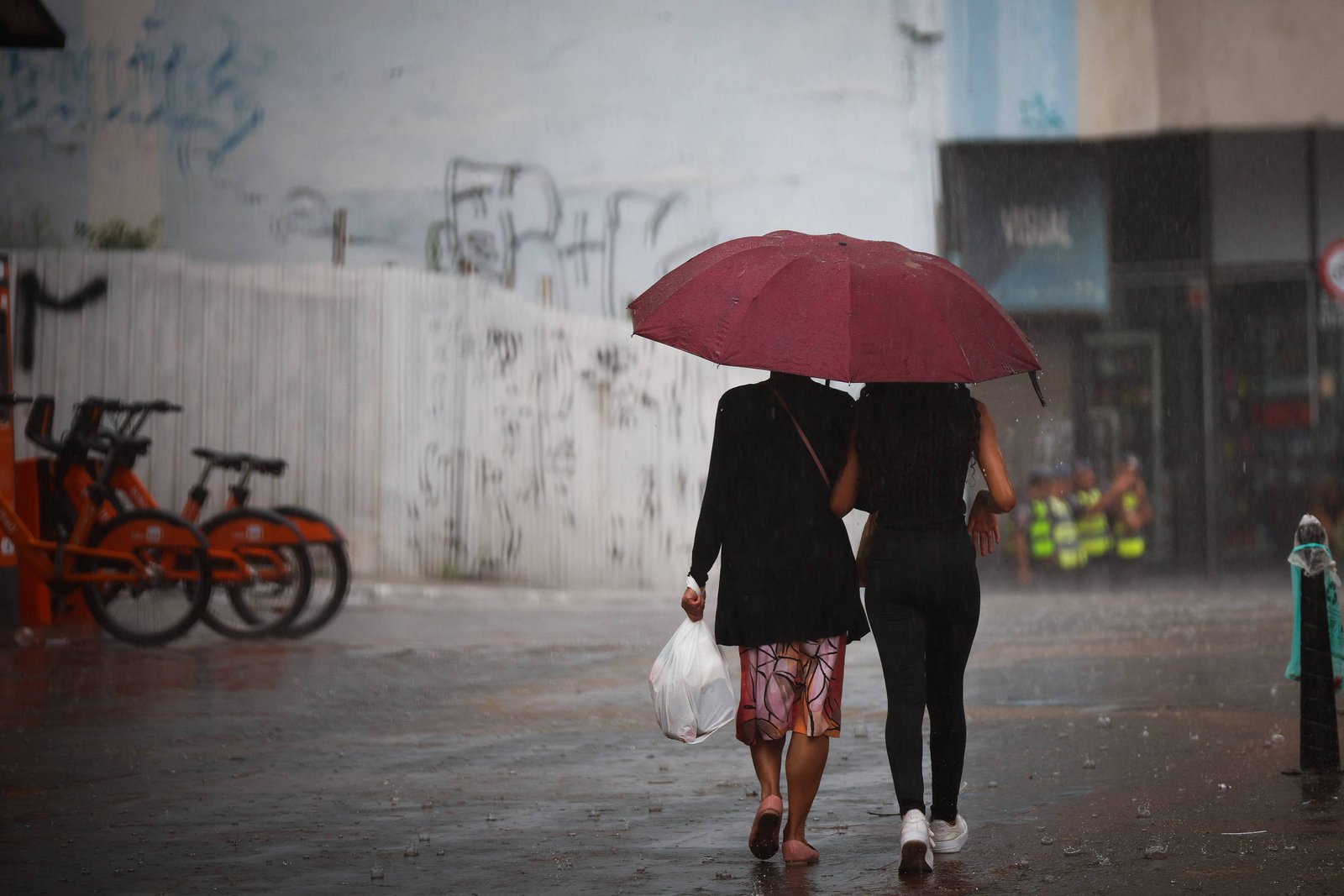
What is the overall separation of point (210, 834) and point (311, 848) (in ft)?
1.54

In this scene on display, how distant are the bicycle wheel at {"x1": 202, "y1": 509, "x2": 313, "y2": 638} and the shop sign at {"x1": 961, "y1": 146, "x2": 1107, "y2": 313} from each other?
29.6ft

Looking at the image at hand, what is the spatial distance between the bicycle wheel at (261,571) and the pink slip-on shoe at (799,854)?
7026mm

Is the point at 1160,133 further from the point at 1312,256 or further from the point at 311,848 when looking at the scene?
the point at 311,848

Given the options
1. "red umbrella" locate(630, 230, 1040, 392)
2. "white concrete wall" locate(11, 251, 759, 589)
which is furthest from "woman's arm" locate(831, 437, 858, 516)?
"white concrete wall" locate(11, 251, 759, 589)

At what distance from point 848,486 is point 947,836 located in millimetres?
1159

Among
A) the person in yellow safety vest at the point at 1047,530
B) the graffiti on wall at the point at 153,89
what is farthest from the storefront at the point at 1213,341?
the graffiti on wall at the point at 153,89

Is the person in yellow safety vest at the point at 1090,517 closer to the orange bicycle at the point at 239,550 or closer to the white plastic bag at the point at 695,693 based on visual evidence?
the orange bicycle at the point at 239,550

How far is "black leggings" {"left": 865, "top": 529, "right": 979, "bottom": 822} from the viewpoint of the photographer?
5117 mm

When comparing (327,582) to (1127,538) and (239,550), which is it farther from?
(1127,538)

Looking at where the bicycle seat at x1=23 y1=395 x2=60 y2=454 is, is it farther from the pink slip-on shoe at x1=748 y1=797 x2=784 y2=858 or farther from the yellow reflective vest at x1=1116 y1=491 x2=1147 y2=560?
the yellow reflective vest at x1=1116 y1=491 x2=1147 y2=560

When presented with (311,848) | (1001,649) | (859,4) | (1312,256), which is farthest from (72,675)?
(1312,256)

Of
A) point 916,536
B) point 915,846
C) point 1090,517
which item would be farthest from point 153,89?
point 915,846

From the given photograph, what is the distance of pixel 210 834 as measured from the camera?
5805 millimetres

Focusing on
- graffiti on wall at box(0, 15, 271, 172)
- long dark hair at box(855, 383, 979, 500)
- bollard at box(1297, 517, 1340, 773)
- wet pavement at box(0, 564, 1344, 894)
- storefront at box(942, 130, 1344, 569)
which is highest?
graffiti on wall at box(0, 15, 271, 172)
